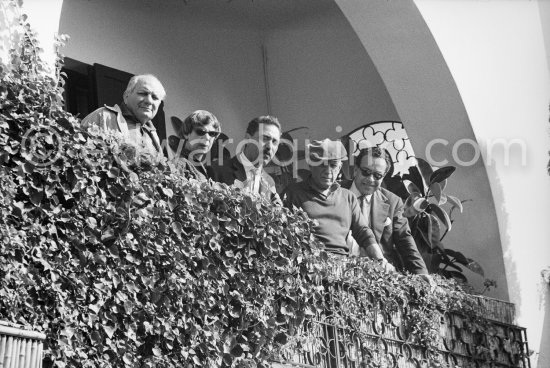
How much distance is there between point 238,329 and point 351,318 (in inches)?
54.7

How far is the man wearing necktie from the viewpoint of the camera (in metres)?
6.97

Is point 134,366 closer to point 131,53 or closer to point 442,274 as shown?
point 442,274

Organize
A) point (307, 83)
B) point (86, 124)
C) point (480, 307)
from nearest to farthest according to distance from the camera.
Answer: point (86, 124) < point (480, 307) < point (307, 83)

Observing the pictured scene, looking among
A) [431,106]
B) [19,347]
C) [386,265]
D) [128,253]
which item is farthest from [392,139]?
[19,347]

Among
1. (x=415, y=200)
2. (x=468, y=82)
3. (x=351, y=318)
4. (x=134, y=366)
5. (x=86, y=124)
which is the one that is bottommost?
(x=134, y=366)

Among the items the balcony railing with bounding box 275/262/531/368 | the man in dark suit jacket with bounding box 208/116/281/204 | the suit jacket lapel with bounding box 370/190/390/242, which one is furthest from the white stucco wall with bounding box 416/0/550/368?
the man in dark suit jacket with bounding box 208/116/281/204

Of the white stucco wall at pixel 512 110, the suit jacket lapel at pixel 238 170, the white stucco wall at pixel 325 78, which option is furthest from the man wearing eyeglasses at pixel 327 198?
the white stucco wall at pixel 325 78

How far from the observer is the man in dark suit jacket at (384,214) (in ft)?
30.3

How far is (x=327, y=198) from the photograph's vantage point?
28.0ft

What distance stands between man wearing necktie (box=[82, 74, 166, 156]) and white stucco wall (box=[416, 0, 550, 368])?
3.96 metres

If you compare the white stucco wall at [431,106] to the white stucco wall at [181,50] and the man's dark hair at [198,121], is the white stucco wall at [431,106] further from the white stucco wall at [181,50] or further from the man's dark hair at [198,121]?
the man's dark hair at [198,121]

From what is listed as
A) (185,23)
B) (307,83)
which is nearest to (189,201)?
(185,23)

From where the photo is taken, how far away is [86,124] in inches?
260

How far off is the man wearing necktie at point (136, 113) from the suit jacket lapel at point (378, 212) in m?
2.64
